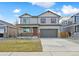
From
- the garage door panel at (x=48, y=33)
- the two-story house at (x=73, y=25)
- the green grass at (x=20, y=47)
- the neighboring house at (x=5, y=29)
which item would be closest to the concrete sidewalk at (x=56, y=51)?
the green grass at (x=20, y=47)

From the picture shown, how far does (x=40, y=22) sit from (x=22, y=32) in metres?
3.87

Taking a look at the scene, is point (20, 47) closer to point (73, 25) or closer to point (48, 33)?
point (48, 33)

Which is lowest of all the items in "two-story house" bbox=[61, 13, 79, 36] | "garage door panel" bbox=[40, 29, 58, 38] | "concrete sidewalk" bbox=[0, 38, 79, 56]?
"concrete sidewalk" bbox=[0, 38, 79, 56]

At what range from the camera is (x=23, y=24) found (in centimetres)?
3300

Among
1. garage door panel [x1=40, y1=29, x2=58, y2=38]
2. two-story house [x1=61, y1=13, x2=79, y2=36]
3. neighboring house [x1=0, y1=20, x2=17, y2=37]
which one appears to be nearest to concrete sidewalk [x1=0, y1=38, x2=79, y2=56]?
two-story house [x1=61, y1=13, x2=79, y2=36]

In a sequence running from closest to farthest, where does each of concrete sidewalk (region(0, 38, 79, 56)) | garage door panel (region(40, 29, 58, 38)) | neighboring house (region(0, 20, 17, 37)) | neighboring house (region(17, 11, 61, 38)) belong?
concrete sidewalk (region(0, 38, 79, 56)), neighboring house (region(0, 20, 17, 37)), neighboring house (region(17, 11, 61, 38)), garage door panel (region(40, 29, 58, 38))

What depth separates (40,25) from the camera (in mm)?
33219

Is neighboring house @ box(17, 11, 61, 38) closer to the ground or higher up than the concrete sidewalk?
higher up

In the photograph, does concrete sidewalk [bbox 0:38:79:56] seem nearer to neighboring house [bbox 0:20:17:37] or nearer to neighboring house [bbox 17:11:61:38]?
neighboring house [bbox 17:11:61:38]

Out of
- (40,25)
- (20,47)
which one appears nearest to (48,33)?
(40,25)

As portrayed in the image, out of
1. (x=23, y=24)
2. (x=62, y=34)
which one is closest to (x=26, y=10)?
(x=23, y=24)

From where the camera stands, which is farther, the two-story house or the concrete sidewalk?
Result: the two-story house

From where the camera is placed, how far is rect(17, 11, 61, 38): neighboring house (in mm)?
32969

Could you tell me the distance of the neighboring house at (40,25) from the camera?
33.0 meters
